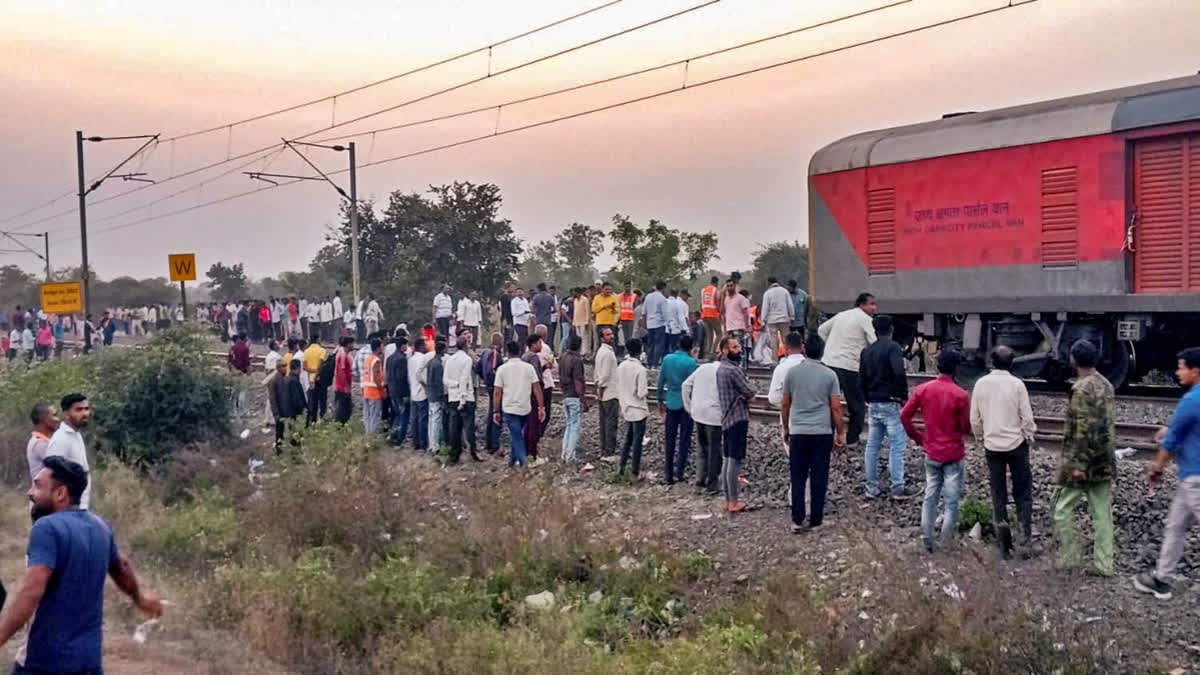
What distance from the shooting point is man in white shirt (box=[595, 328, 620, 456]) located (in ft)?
43.1

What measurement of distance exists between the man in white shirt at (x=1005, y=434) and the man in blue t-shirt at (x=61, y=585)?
5938 mm

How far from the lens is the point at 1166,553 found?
7.31m

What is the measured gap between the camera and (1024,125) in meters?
14.8

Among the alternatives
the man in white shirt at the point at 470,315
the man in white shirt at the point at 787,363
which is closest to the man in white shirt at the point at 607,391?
the man in white shirt at the point at 787,363

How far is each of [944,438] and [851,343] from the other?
301 cm

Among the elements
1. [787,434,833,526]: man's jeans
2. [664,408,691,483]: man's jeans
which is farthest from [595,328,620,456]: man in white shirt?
[787,434,833,526]: man's jeans

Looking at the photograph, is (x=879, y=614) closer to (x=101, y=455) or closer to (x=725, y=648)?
(x=725, y=648)

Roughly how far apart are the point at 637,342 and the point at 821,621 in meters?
5.54

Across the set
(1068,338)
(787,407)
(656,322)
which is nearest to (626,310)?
(656,322)

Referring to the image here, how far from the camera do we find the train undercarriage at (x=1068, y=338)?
1402cm

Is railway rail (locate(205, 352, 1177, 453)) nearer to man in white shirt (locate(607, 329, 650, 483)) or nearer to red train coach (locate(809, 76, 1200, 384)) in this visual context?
red train coach (locate(809, 76, 1200, 384))

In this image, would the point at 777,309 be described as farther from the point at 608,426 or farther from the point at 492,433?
the point at 492,433

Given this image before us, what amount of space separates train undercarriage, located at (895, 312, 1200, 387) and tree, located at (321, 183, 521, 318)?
2184 centimetres

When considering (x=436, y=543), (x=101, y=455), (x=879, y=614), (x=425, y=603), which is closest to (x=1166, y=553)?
(x=879, y=614)
